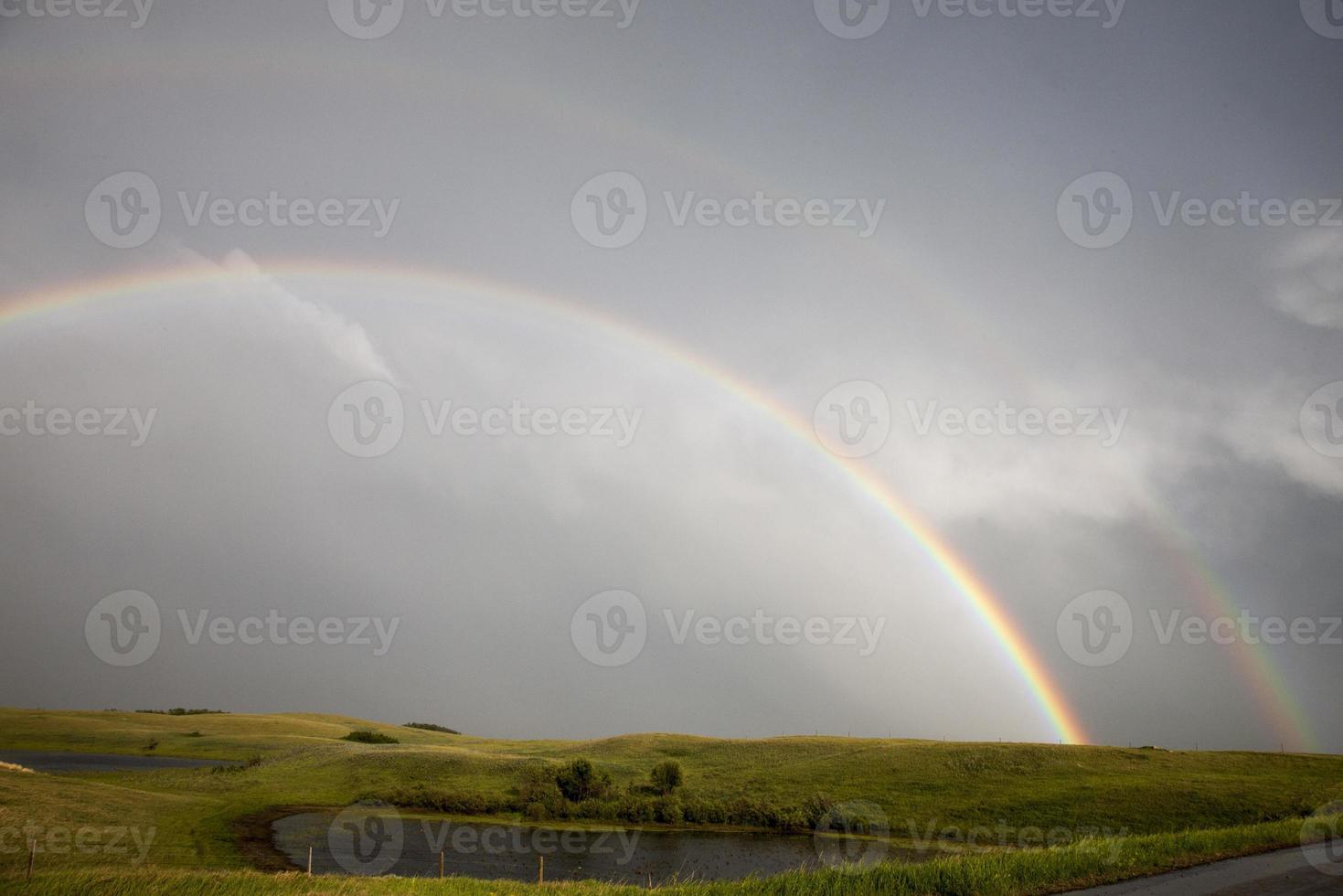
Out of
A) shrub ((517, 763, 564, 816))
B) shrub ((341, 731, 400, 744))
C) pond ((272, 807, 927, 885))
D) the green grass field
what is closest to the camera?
the green grass field

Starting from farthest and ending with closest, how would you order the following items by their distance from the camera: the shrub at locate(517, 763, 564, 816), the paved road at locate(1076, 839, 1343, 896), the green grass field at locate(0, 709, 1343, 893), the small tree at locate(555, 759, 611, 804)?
1. the small tree at locate(555, 759, 611, 804)
2. the shrub at locate(517, 763, 564, 816)
3. the green grass field at locate(0, 709, 1343, 893)
4. the paved road at locate(1076, 839, 1343, 896)

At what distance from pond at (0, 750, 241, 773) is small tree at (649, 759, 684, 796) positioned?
133 feet

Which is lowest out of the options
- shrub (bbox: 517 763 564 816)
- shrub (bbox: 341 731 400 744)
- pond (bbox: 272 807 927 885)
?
pond (bbox: 272 807 927 885)

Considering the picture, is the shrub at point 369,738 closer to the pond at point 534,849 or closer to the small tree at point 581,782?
the small tree at point 581,782

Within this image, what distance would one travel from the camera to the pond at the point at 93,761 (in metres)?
79.9

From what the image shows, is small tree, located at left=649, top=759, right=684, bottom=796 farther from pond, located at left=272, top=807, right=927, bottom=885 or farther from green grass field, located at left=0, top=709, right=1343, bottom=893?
pond, located at left=272, top=807, right=927, bottom=885

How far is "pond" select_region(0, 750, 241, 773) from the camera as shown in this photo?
3145 inches

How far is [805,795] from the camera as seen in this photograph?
66938mm

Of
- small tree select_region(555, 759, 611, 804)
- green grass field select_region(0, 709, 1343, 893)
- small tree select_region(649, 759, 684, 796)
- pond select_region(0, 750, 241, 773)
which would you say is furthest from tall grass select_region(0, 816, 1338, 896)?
pond select_region(0, 750, 241, 773)

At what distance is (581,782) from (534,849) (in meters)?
18.9

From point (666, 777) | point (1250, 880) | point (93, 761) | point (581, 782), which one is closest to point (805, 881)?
point (1250, 880)

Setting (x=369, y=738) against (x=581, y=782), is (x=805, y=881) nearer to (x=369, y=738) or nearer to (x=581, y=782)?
(x=581, y=782)

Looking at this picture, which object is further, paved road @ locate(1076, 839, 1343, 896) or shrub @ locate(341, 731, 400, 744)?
shrub @ locate(341, 731, 400, 744)

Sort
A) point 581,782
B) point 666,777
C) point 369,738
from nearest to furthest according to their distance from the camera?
point 581,782, point 666,777, point 369,738
